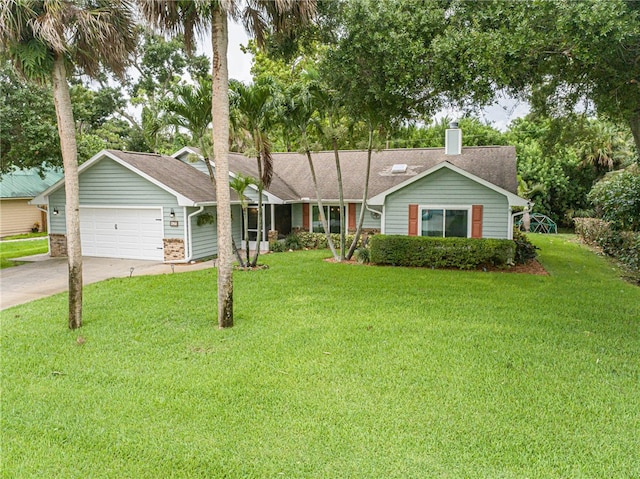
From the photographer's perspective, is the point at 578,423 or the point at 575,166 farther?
the point at 575,166

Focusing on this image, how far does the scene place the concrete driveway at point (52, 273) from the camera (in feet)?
36.4

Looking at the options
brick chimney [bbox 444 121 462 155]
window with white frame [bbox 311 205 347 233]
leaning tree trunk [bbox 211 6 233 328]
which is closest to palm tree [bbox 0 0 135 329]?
leaning tree trunk [bbox 211 6 233 328]

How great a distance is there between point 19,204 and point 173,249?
53.4 feet

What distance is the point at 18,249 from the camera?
19672 millimetres

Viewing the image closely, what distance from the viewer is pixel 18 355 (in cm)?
677

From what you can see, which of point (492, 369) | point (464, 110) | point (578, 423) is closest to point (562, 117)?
point (464, 110)

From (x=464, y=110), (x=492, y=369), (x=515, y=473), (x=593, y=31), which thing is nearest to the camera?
(x=515, y=473)

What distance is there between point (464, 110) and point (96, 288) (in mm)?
9747

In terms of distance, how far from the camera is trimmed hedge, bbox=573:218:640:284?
533 inches

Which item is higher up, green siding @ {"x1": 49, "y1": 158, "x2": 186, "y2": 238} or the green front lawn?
green siding @ {"x1": 49, "y1": 158, "x2": 186, "y2": 238}

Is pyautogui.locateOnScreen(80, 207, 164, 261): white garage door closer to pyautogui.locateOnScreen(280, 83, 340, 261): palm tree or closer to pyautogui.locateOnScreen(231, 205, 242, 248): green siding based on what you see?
pyautogui.locateOnScreen(231, 205, 242, 248): green siding

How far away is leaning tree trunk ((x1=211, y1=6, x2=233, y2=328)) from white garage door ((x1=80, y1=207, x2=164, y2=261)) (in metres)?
8.97

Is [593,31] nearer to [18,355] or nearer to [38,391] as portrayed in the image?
[38,391]

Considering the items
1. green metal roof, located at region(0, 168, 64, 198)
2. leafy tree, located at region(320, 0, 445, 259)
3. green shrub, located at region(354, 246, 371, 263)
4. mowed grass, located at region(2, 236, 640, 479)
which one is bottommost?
mowed grass, located at region(2, 236, 640, 479)
